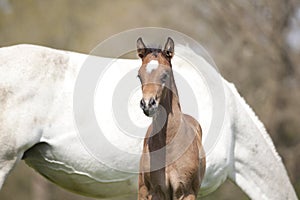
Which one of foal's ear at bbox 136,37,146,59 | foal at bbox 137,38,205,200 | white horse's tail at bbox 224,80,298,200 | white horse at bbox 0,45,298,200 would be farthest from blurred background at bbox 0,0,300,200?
foal's ear at bbox 136,37,146,59

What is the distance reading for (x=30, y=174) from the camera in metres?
20.0

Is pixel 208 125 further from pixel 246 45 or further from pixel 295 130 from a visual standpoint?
pixel 295 130

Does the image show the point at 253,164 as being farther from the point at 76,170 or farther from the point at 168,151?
the point at 168,151

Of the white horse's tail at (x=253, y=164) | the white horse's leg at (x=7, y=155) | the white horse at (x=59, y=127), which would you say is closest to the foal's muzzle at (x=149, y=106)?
the white horse at (x=59, y=127)

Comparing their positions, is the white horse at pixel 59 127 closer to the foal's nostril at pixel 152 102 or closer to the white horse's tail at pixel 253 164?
the white horse's tail at pixel 253 164

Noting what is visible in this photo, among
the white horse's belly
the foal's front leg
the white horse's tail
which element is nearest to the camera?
the foal's front leg

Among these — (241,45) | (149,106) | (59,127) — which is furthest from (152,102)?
(241,45)

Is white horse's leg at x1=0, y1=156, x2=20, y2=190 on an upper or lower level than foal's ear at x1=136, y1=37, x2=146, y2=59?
lower

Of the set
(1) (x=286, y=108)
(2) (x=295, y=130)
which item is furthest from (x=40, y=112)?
(2) (x=295, y=130)

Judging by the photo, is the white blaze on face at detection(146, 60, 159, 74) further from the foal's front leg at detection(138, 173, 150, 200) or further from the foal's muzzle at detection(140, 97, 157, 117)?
the foal's front leg at detection(138, 173, 150, 200)

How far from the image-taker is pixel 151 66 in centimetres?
408

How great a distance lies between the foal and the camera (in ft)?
14.0

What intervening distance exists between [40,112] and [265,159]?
197 cm

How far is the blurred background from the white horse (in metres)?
6.91
